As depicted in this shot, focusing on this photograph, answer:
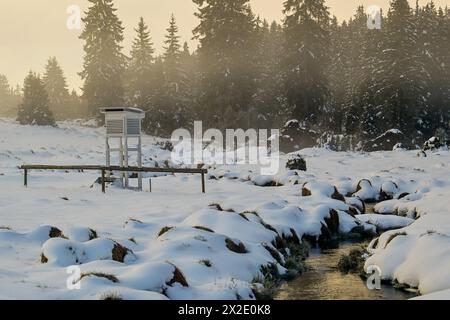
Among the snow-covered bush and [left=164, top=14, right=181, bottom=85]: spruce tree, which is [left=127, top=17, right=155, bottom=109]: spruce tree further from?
the snow-covered bush

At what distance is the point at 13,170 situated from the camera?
26.4 m

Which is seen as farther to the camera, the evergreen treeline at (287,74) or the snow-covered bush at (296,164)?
the evergreen treeline at (287,74)

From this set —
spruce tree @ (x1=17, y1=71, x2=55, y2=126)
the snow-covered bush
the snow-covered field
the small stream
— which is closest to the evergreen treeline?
spruce tree @ (x1=17, y1=71, x2=55, y2=126)

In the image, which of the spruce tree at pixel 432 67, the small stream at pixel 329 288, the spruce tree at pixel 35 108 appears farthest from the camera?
the spruce tree at pixel 432 67

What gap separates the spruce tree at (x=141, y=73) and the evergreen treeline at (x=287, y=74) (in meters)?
0.12

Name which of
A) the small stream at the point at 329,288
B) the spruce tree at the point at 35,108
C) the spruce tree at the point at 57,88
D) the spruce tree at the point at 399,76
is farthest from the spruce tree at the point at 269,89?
the small stream at the point at 329,288

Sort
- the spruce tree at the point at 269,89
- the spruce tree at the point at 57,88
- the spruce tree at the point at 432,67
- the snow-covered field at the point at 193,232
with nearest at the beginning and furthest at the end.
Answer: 1. the snow-covered field at the point at 193,232
2. the spruce tree at the point at 432,67
3. the spruce tree at the point at 269,89
4. the spruce tree at the point at 57,88

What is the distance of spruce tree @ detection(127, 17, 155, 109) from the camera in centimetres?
5594

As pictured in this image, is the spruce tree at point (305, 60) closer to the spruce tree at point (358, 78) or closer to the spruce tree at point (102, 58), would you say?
the spruce tree at point (358, 78)

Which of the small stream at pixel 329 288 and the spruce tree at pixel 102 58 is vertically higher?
the spruce tree at pixel 102 58

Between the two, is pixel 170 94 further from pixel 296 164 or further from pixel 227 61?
pixel 296 164

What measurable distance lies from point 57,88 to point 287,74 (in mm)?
44339

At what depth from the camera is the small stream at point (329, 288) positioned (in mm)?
9484
